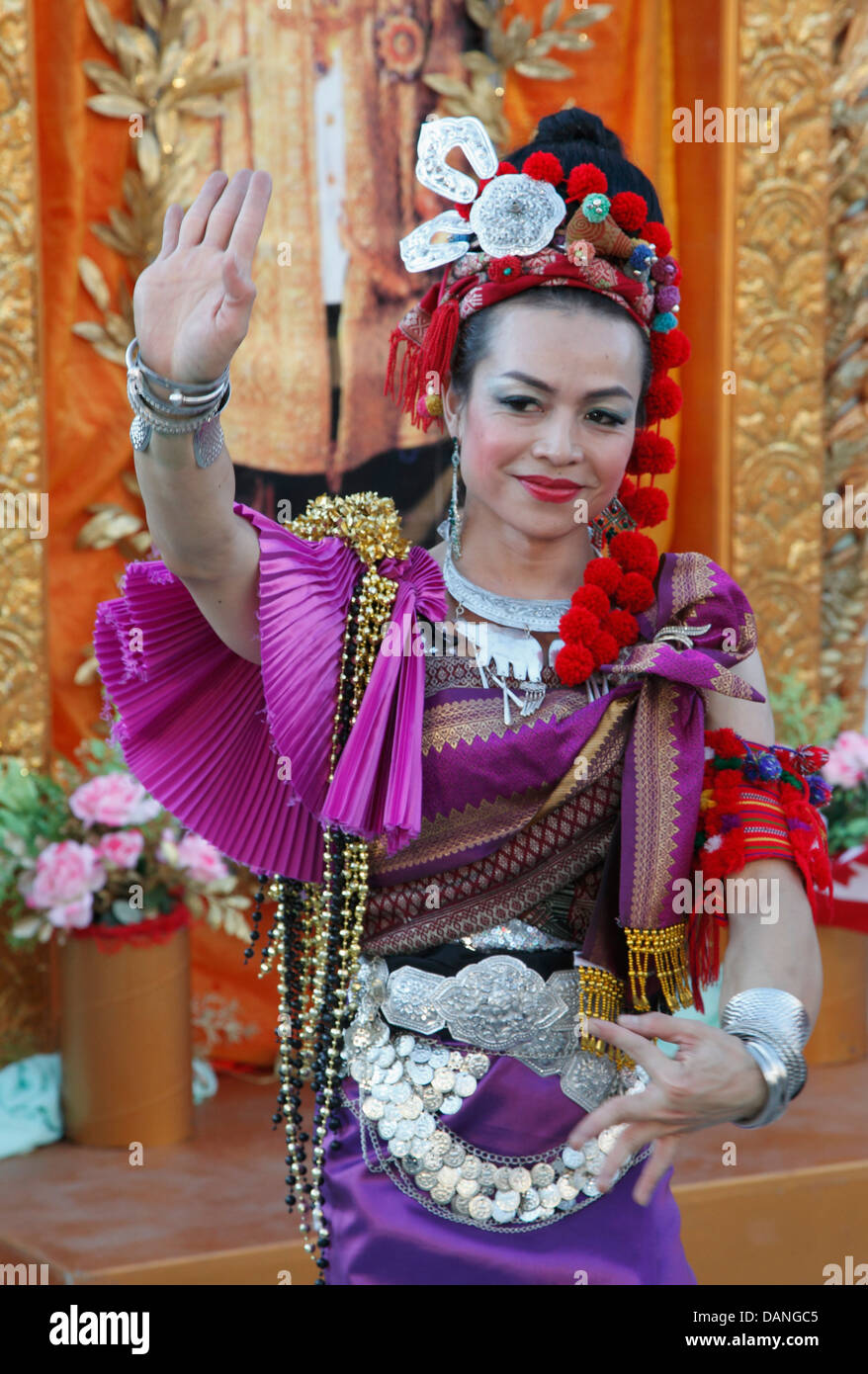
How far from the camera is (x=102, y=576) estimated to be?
3562 millimetres

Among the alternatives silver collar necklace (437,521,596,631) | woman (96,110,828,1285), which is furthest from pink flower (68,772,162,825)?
silver collar necklace (437,521,596,631)

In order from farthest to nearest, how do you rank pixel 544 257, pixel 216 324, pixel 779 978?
pixel 544 257, pixel 779 978, pixel 216 324

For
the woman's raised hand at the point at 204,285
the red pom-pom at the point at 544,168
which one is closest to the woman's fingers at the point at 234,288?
the woman's raised hand at the point at 204,285

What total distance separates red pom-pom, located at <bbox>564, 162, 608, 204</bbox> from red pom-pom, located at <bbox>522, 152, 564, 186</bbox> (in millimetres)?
16

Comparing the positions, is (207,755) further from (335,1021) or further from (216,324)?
Answer: (216,324)

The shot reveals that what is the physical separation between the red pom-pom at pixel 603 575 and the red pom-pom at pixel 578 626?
0.05m

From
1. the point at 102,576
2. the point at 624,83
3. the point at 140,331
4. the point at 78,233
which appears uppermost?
the point at 624,83

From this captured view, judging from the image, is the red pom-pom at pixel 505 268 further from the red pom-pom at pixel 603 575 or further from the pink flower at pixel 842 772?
the pink flower at pixel 842 772

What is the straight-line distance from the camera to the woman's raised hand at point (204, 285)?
4.24 feet

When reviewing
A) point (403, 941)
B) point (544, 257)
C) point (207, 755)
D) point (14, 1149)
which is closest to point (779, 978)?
point (403, 941)

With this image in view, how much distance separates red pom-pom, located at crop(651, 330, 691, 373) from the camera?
170cm

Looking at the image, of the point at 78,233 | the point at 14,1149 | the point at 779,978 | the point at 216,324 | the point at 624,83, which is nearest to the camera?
the point at 216,324

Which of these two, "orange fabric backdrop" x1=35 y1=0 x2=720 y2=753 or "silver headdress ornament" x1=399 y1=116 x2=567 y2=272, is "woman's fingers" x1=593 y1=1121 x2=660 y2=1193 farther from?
"orange fabric backdrop" x1=35 y1=0 x2=720 y2=753

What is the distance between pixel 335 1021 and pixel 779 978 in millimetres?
458
